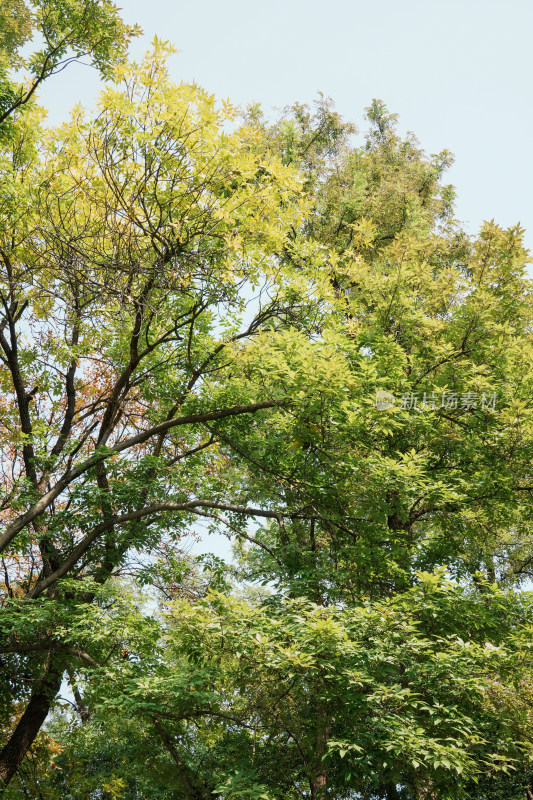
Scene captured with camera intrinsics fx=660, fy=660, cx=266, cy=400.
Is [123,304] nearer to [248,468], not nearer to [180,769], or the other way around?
[248,468]

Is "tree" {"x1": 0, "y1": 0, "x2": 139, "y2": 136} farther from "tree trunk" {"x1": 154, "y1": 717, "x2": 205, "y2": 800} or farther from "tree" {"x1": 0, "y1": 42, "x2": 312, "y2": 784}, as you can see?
"tree trunk" {"x1": 154, "y1": 717, "x2": 205, "y2": 800}

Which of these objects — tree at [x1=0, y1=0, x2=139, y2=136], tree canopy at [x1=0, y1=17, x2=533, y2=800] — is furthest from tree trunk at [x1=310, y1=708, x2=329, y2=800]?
tree at [x1=0, y1=0, x2=139, y2=136]

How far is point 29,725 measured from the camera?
9023 mm

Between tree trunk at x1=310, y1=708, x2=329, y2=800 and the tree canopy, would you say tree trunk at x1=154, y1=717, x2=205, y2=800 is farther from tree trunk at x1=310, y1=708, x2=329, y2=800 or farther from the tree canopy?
tree trunk at x1=310, y1=708, x2=329, y2=800

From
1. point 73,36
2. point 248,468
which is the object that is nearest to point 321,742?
point 248,468

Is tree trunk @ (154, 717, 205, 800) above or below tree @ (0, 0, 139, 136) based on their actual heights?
below

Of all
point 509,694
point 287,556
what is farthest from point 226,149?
point 509,694

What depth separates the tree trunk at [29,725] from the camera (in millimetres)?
8773

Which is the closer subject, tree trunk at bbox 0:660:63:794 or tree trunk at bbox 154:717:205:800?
tree trunk at bbox 154:717:205:800

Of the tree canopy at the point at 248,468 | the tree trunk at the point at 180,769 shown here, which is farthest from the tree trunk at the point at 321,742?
the tree trunk at the point at 180,769

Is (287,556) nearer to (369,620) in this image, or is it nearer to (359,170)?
(369,620)

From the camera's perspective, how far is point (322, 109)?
47.0ft

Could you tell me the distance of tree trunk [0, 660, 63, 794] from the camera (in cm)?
877

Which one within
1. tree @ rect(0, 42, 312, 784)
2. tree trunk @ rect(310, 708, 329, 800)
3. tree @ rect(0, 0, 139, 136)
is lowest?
tree trunk @ rect(310, 708, 329, 800)
